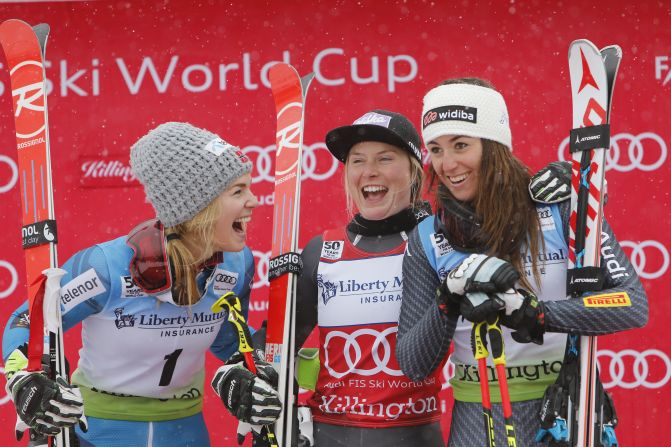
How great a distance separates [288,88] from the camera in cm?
350

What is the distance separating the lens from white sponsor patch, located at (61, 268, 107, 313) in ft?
9.34

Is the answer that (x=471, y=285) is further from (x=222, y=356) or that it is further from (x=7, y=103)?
(x=7, y=103)

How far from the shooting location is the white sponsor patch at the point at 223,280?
3.02 metres

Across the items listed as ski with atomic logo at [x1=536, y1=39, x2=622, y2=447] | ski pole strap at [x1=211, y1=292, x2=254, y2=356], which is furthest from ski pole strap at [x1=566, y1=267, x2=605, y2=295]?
ski pole strap at [x1=211, y1=292, x2=254, y2=356]

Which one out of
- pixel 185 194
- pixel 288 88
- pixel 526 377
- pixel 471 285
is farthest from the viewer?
pixel 288 88

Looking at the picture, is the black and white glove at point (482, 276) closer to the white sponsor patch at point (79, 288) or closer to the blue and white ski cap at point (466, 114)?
the blue and white ski cap at point (466, 114)

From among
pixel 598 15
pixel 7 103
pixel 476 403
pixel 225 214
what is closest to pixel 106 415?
pixel 225 214

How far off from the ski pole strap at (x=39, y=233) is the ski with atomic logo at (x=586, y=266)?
1.68 m

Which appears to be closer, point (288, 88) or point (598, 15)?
point (288, 88)

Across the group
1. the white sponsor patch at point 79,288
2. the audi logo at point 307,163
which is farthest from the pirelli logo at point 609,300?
the audi logo at point 307,163

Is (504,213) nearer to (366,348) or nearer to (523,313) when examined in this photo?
(523,313)

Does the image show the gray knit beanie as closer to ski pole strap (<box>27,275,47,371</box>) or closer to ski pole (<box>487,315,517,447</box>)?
ski pole strap (<box>27,275,47,371</box>)

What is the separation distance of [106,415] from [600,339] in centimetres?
278

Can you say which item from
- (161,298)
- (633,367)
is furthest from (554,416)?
(633,367)
